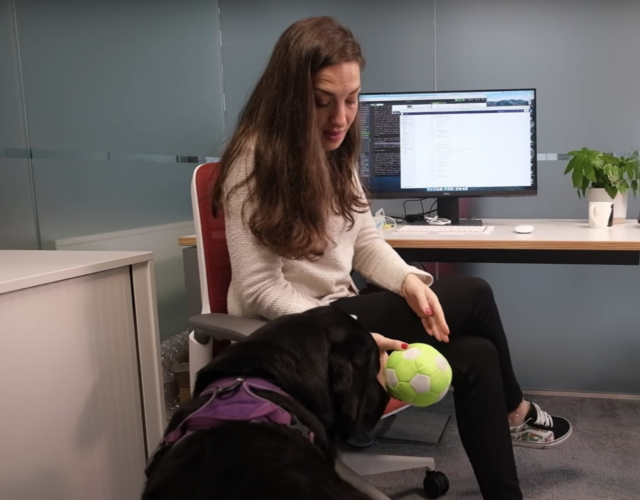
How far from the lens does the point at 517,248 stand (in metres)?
1.50

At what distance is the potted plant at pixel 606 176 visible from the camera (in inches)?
73.6

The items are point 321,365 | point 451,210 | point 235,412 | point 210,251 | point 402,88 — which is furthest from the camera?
point 402,88

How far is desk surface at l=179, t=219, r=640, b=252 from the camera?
56.6 inches

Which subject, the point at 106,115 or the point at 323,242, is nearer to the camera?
the point at 323,242

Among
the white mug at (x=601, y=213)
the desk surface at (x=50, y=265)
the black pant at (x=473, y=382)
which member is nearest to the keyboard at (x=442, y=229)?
the white mug at (x=601, y=213)

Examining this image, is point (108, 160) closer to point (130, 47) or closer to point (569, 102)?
point (130, 47)

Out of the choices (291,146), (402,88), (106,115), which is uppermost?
(402,88)

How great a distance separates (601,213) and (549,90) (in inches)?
26.0

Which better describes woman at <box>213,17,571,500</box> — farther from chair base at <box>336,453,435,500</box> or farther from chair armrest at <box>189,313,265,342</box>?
chair base at <box>336,453,435,500</box>

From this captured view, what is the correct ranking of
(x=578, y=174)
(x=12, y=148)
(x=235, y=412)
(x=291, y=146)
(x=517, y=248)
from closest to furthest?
(x=235, y=412) < (x=291, y=146) < (x=517, y=248) < (x=12, y=148) < (x=578, y=174)

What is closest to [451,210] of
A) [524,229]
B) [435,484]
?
[524,229]

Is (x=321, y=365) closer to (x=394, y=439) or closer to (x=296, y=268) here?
(x=296, y=268)

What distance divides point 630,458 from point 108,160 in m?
1.98

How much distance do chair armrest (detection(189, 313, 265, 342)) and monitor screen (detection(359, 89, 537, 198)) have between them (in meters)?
1.03
